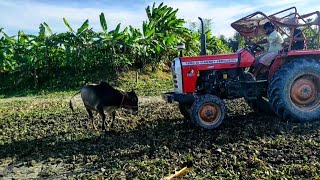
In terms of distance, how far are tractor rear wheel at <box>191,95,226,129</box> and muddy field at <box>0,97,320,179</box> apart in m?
0.18

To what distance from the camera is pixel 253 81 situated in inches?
276

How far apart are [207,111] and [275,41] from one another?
1.91 meters

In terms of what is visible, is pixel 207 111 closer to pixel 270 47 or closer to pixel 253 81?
pixel 253 81

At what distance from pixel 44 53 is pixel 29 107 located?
16.7ft

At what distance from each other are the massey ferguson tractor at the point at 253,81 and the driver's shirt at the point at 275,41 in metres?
0.13

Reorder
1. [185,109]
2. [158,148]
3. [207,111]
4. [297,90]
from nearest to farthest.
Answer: [158,148] < [207,111] < [297,90] < [185,109]

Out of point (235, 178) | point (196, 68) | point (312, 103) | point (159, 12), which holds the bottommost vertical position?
point (235, 178)

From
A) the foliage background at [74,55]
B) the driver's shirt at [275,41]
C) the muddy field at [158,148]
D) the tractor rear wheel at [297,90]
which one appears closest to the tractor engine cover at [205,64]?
the driver's shirt at [275,41]

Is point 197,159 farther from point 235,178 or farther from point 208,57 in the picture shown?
point 208,57

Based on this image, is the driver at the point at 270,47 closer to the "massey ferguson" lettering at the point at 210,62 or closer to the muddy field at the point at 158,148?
the "massey ferguson" lettering at the point at 210,62

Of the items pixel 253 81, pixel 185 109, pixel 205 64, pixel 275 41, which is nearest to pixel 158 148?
pixel 185 109

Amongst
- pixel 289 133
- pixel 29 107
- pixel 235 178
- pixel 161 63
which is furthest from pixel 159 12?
pixel 235 178

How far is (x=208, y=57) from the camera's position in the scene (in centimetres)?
684

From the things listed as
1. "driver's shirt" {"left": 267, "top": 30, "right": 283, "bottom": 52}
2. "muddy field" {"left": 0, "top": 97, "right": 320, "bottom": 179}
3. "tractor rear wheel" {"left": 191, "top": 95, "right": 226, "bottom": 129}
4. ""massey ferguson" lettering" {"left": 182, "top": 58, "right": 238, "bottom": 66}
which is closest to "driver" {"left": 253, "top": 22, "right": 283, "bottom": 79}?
"driver's shirt" {"left": 267, "top": 30, "right": 283, "bottom": 52}
